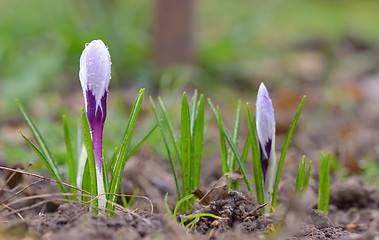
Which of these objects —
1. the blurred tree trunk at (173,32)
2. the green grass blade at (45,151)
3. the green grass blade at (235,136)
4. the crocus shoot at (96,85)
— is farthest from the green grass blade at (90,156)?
the blurred tree trunk at (173,32)

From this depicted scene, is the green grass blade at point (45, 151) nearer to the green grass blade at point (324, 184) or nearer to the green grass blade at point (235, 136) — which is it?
the green grass blade at point (235, 136)

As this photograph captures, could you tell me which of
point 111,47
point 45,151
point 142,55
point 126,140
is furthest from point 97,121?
point 142,55

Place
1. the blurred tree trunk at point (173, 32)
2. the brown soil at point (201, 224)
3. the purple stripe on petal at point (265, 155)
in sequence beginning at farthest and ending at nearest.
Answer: the blurred tree trunk at point (173, 32) → the purple stripe on petal at point (265, 155) → the brown soil at point (201, 224)

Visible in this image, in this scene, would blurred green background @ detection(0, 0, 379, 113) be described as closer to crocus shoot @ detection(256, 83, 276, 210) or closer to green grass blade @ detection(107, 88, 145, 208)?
green grass blade @ detection(107, 88, 145, 208)

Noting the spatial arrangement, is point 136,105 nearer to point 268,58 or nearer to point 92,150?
point 92,150

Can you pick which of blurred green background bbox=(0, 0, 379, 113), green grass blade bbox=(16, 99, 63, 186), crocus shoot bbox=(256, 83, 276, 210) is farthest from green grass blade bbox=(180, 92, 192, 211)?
blurred green background bbox=(0, 0, 379, 113)

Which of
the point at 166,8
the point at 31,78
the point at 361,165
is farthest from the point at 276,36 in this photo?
the point at 361,165
